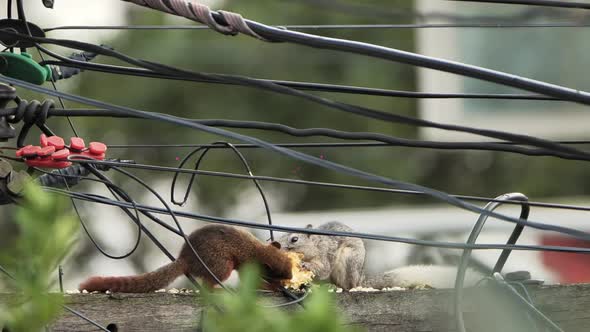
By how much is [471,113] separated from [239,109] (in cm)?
876

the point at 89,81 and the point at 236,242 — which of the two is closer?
the point at 236,242

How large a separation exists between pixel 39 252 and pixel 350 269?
17.5ft

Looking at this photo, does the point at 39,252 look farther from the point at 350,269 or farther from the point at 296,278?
the point at 350,269

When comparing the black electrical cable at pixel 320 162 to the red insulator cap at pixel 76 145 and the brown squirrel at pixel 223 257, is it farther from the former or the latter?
the brown squirrel at pixel 223 257

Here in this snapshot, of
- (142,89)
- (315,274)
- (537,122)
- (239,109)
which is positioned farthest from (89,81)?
(315,274)

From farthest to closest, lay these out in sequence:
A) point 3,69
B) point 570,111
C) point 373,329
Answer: point 570,111 < point 373,329 < point 3,69

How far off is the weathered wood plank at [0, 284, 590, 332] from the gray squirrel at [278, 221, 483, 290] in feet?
0.83

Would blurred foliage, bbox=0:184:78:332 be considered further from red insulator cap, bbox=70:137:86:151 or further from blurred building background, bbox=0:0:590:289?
blurred building background, bbox=0:0:590:289

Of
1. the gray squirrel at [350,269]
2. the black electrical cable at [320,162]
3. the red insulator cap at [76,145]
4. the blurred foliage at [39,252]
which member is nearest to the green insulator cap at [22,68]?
the red insulator cap at [76,145]

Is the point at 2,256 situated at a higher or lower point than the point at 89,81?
higher

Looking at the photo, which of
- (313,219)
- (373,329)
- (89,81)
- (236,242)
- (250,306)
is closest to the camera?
(250,306)

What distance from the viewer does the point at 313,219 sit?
1430 centimetres

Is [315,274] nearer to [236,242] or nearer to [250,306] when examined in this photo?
[236,242]

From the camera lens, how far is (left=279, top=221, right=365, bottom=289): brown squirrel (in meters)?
6.90
